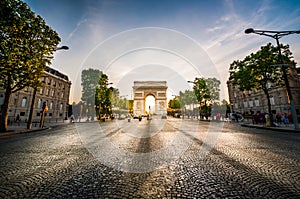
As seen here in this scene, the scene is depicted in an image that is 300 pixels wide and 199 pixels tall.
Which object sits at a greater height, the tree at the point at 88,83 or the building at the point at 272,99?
the tree at the point at 88,83

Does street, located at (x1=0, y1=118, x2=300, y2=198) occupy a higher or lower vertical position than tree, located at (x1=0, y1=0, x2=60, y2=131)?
lower

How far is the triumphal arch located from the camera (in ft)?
246

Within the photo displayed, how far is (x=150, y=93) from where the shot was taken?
77.5 metres

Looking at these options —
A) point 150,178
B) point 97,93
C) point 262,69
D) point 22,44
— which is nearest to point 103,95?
point 97,93

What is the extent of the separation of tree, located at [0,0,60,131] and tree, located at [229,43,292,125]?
21997 mm

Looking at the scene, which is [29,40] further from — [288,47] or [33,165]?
[288,47]

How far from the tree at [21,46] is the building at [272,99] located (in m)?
29.8

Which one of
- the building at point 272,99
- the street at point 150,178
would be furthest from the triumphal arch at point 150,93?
the street at point 150,178

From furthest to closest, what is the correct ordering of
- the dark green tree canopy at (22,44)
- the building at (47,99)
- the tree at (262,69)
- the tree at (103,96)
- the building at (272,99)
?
the tree at (103,96) → the building at (272,99) → the building at (47,99) → the tree at (262,69) → the dark green tree canopy at (22,44)

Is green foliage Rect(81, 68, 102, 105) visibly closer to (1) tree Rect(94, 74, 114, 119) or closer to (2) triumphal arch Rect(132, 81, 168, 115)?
(1) tree Rect(94, 74, 114, 119)

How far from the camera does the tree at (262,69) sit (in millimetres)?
16469

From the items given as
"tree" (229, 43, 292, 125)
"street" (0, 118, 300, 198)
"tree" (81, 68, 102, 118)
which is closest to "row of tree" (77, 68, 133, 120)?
"tree" (81, 68, 102, 118)

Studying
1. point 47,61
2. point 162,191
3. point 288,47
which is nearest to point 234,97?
point 288,47

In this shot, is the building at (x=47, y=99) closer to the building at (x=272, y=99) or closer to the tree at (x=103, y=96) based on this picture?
the tree at (x=103, y=96)
